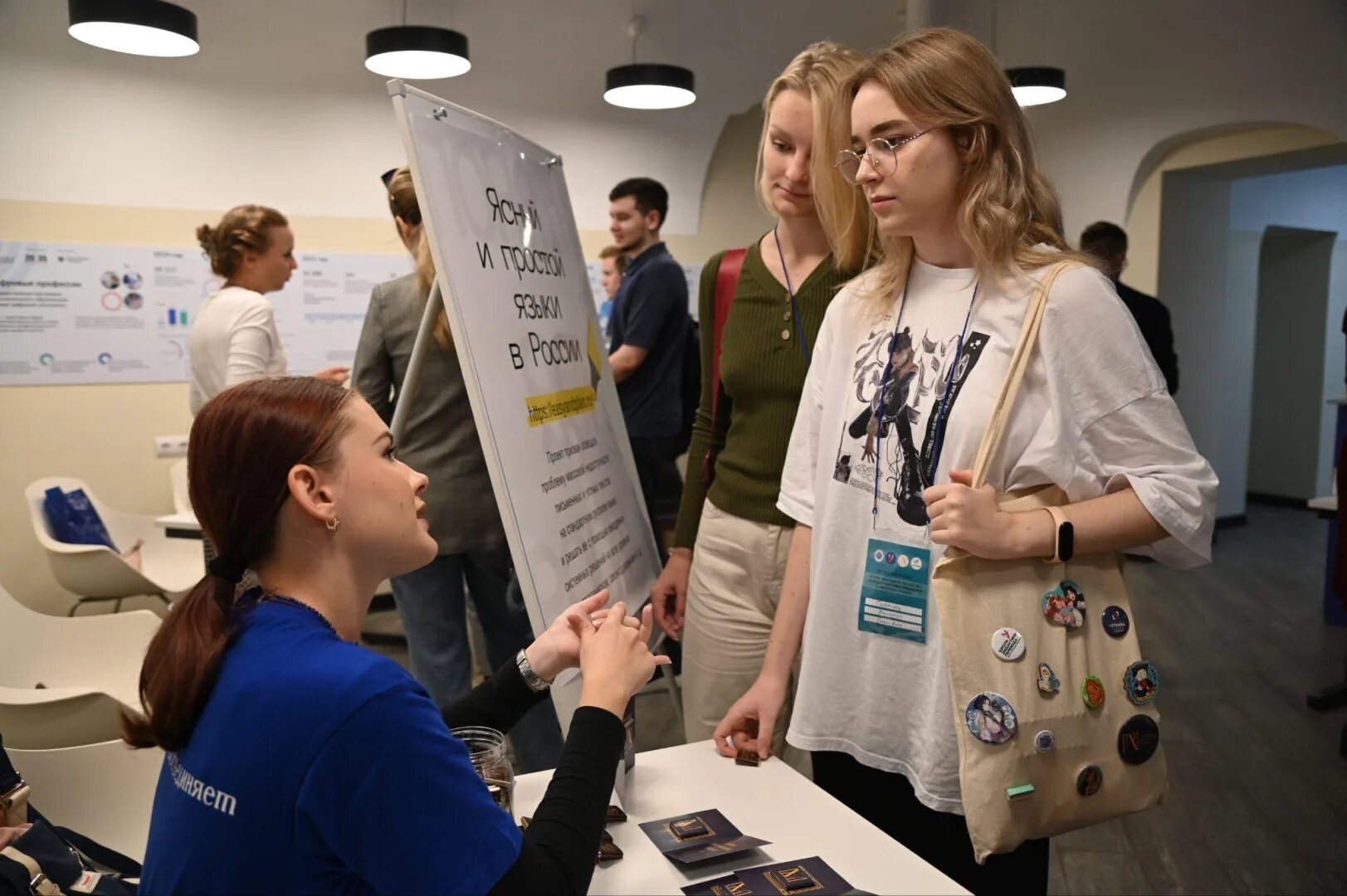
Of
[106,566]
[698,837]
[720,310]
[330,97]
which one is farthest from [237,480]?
[330,97]

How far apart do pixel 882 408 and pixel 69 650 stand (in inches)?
102

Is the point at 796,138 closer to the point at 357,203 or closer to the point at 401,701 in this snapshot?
the point at 401,701

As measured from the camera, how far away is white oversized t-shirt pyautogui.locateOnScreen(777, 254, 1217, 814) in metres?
1.28

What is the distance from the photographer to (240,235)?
11.5ft

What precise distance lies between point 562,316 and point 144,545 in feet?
11.3

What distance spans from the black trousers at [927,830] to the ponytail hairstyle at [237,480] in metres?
0.93

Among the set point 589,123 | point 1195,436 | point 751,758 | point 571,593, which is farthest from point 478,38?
point 1195,436

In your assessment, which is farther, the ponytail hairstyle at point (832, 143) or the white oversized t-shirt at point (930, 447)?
the ponytail hairstyle at point (832, 143)

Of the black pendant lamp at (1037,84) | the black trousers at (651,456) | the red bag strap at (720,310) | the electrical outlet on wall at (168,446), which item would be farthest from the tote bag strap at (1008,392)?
the electrical outlet on wall at (168,446)

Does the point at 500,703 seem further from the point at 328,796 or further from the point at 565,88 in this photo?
the point at 565,88

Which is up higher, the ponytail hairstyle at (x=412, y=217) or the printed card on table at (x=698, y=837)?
the ponytail hairstyle at (x=412, y=217)

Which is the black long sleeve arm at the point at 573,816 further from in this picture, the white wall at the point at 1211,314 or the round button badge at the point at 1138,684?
the white wall at the point at 1211,314

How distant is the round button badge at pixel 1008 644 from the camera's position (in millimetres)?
1230

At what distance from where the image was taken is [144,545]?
4.54 metres
